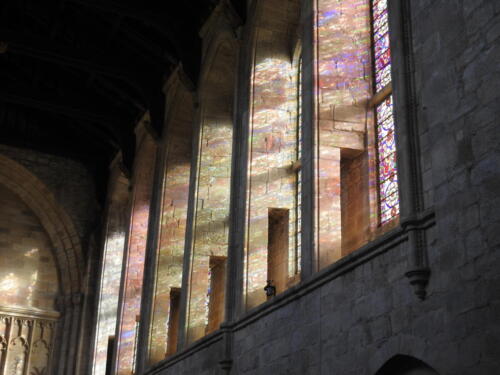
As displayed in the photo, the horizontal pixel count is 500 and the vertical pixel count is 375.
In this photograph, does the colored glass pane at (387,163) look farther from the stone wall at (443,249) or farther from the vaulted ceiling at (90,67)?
the vaulted ceiling at (90,67)

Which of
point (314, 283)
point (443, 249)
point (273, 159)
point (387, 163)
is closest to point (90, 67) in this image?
point (273, 159)

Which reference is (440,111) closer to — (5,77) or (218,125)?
(218,125)

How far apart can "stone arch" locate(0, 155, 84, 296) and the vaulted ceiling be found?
732mm

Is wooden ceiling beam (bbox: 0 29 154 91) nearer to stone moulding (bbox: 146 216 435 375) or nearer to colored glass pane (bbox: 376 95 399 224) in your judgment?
stone moulding (bbox: 146 216 435 375)

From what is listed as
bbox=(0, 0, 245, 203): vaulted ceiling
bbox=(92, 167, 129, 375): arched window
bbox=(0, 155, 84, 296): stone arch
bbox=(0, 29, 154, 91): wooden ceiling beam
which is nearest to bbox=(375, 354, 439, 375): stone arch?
bbox=(0, 0, 245, 203): vaulted ceiling

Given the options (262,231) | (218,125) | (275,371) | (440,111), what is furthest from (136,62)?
(440,111)

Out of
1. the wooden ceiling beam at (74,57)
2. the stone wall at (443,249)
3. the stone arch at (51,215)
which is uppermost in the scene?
the wooden ceiling beam at (74,57)

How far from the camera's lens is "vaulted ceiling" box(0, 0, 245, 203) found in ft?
49.6

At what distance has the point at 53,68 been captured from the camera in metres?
18.7

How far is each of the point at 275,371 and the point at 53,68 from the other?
443 inches

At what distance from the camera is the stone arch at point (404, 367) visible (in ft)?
23.2

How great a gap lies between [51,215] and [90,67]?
4660mm

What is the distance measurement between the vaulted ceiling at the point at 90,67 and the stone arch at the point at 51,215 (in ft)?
2.40

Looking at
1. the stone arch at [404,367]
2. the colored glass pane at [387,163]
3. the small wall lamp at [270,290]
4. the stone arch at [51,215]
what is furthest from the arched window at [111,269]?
the stone arch at [404,367]
